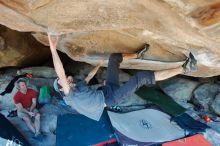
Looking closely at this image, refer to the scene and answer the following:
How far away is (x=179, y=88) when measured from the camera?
7645 millimetres

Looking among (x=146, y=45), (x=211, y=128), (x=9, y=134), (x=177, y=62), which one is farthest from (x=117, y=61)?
(x=211, y=128)

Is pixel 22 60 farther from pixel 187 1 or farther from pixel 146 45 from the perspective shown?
pixel 187 1

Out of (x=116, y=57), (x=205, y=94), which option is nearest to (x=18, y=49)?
(x=116, y=57)

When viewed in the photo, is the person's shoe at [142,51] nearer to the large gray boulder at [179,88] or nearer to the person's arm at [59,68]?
the person's arm at [59,68]

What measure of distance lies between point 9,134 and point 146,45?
241 centimetres

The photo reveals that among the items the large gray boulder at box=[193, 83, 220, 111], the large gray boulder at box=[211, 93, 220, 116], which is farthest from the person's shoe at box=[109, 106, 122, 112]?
the large gray boulder at box=[211, 93, 220, 116]

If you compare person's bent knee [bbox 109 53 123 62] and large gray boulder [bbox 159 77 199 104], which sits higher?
person's bent knee [bbox 109 53 123 62]

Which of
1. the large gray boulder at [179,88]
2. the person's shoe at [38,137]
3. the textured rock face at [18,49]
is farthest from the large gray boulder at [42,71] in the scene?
the large gray boulder at [179,88]

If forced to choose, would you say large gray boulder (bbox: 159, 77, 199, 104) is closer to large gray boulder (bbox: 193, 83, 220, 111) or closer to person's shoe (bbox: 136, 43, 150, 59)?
large gray boulder (bbox: 193, 83, 220, 111)

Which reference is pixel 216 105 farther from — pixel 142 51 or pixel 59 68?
pixel 59 68

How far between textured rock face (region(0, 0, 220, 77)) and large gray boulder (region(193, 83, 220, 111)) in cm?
240

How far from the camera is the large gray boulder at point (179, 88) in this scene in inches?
298

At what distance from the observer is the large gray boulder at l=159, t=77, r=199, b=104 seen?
24.8 ft

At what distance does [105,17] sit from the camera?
3.76 m
